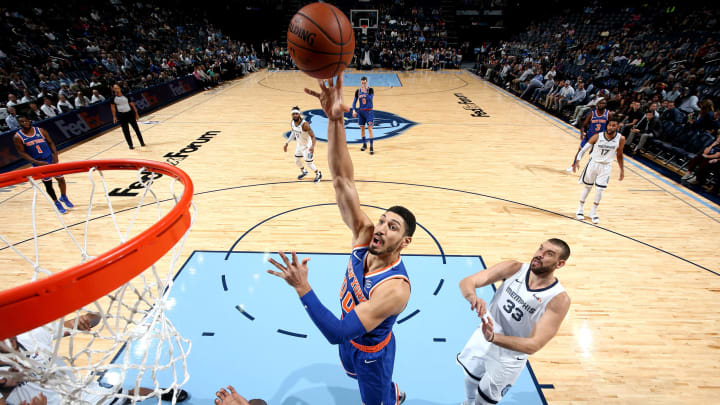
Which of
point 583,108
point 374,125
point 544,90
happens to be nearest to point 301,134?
point 374,125

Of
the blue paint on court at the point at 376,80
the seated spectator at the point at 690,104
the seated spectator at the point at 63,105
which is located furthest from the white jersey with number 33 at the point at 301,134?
the blue paint on court at the point at 376,80

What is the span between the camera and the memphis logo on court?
10305 mm

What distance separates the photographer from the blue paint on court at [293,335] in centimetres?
327

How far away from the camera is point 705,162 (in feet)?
22.7

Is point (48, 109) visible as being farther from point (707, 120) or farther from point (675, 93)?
point (675, 93)

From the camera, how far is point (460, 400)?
3.20 metres

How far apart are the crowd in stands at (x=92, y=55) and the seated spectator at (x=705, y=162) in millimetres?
13942

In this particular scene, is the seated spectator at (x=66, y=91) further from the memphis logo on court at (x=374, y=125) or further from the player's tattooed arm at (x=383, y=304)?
the player's tattooed arm at (x=383, y=304)

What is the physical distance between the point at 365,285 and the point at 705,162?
26.4ft

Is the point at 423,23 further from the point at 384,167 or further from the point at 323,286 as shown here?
the point at 323,286

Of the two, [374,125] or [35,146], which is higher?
[35,146]

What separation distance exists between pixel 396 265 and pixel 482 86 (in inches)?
750

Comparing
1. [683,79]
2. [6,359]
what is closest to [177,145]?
[6,359]

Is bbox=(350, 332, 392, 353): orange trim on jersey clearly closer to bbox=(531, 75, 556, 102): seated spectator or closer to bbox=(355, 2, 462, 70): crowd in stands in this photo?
bbox=(531, 75, 556, 102): seated spectator
